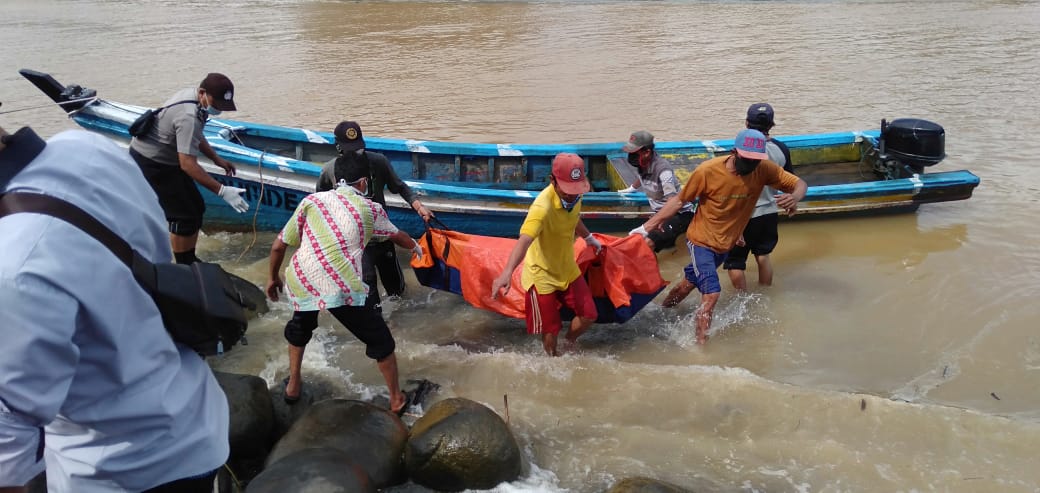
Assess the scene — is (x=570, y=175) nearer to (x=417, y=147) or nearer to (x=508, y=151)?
(x=508, y=151)

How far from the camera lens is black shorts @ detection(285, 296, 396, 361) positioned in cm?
418

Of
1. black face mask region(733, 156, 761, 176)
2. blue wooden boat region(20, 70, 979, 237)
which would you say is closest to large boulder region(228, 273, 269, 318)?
blue wooden boat region(20, 70, 979, 237)

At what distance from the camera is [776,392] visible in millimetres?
5098

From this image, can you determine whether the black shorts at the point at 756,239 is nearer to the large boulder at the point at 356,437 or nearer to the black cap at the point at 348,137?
the black cap at the point at 348,137

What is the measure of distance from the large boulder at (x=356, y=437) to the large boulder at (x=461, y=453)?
0.10 meters

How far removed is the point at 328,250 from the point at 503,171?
4.44 m

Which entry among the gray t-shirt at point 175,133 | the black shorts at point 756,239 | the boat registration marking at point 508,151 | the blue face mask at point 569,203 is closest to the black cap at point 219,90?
the gray t-shirt at point 175,133

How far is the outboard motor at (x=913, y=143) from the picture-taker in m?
7.97

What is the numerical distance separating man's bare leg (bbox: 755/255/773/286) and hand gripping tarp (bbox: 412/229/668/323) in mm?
1447

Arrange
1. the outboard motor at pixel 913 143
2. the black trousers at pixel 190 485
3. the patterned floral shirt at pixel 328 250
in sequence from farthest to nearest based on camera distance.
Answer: the outboard motor at pixel 913 143
the patterned floral shirt at pixel 328 250
the black trousers at pixel 190 485

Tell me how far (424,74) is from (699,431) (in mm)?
13974

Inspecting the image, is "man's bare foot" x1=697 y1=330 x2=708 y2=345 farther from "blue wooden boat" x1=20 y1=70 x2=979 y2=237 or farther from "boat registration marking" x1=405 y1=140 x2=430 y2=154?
"boat registration marking" x1=405 y1=140 x2=430 y2=154

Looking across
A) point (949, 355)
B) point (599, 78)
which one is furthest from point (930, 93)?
point (949, 355)

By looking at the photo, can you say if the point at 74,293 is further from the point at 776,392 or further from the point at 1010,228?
the point at 1010,228
